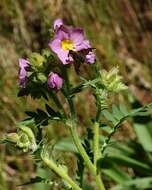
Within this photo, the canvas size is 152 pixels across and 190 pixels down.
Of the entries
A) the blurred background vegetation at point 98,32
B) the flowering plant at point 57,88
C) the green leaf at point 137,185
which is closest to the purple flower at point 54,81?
the flowering plant at point 57,88

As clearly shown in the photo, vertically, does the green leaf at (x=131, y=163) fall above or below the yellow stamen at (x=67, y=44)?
below

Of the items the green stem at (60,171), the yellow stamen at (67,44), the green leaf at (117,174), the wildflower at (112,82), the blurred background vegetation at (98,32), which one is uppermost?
the blurred background vegetation at (98,32)

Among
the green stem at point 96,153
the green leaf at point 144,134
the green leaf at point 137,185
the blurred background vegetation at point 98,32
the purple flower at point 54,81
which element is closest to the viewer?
the purple flower at point 54,81

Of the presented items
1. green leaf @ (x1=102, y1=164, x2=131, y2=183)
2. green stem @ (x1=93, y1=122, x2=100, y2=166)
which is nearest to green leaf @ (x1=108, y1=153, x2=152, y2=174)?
green leaf @ (x1=102, y1=164, x2=131, y2=183)

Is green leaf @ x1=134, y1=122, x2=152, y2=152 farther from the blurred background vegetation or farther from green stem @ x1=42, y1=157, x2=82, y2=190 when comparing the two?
green stem @ x1=42, y1=157, x2=82, y2=190

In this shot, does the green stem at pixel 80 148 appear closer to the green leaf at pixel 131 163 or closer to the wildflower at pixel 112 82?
the wildflower at pixel 112 82

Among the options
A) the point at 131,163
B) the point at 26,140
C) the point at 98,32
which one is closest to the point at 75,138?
the point at 26,140

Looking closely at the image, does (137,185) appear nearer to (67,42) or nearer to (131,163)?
(131,163)

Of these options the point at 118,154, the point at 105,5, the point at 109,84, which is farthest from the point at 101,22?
the point at 109,84
